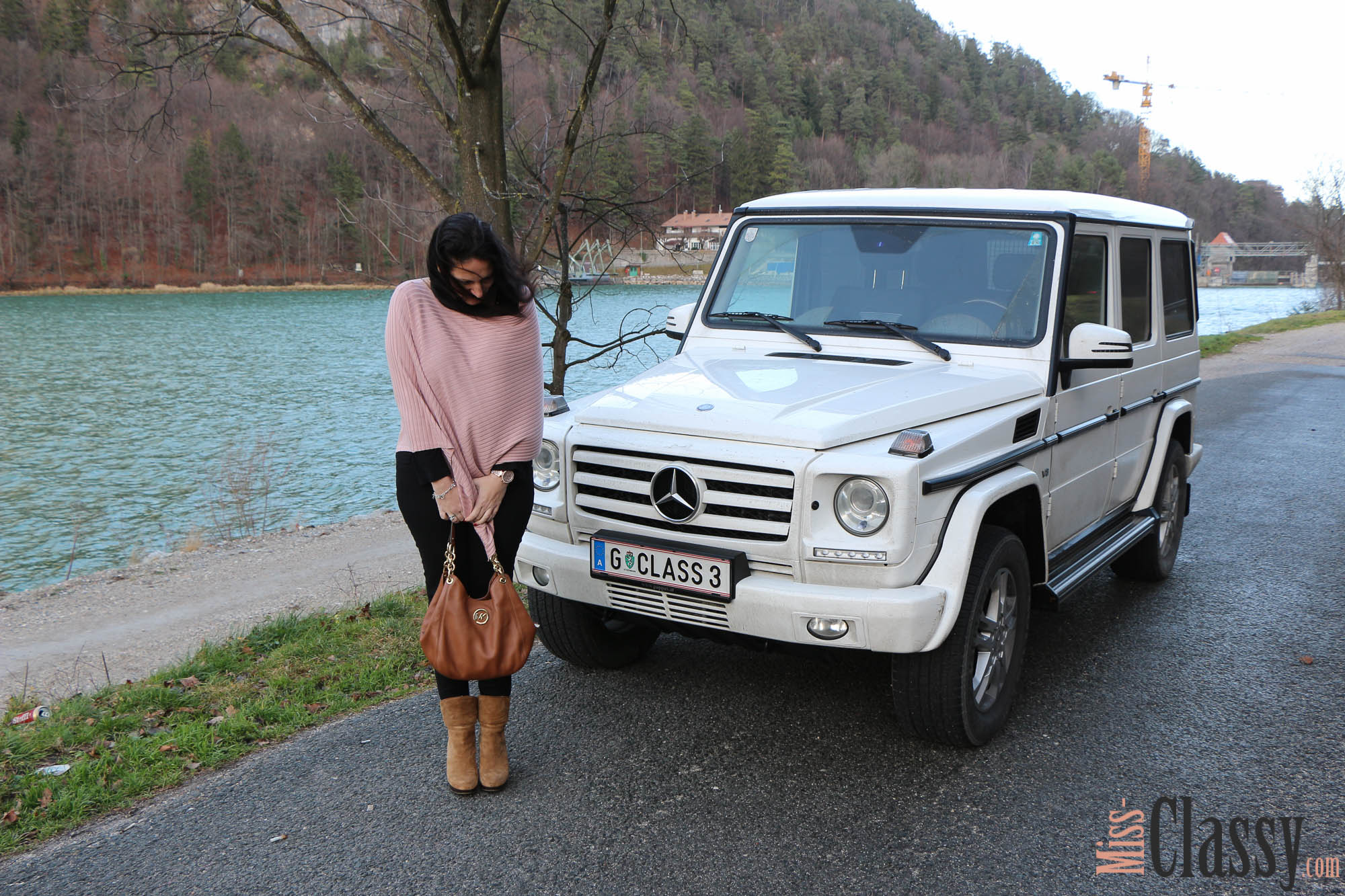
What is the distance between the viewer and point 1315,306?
40125 millimetres

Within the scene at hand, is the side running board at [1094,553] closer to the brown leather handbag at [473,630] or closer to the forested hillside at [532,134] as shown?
the brown leather handbag at [473,630]

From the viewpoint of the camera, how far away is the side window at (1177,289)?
600 centimetres

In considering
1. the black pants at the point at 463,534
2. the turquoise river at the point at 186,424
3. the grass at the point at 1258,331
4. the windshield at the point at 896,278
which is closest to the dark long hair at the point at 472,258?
the black pants at the point at 463,534

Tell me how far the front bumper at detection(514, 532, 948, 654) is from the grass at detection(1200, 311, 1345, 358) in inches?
679

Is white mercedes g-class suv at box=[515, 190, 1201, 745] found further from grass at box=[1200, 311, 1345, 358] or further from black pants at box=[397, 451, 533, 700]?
grass at box=[1200, 311, 1345, 358]

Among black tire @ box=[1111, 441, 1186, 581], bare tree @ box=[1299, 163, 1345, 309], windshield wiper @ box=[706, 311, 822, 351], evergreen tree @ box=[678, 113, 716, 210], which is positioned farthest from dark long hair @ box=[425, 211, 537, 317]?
bare tree @ box=[1299, 163, 1345, 309]

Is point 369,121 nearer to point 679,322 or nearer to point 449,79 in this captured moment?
point 449,79

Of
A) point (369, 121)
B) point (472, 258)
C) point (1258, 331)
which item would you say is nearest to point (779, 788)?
point (472, 258)

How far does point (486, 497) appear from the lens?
11.6 feet

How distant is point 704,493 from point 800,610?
0.56 meters

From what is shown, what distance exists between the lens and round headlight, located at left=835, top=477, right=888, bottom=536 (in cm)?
346

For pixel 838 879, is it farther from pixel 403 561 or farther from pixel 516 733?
pixel 403 561

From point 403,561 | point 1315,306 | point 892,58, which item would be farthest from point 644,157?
point 892,58

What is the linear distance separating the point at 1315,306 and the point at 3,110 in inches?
4094
